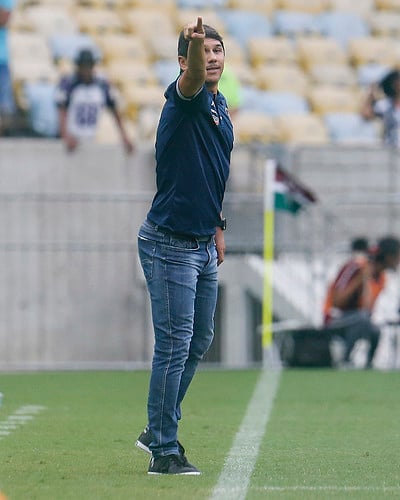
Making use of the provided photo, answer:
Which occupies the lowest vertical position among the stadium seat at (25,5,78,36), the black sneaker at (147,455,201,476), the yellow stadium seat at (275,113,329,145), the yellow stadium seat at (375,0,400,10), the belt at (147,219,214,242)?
the black sneaker at (147,455,201,476)

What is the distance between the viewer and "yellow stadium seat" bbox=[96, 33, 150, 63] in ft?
69.8

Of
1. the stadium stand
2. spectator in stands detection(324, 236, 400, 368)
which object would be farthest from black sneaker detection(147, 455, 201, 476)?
the stadium stand

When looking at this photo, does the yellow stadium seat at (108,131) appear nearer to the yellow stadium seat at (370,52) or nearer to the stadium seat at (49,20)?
the stadium seat at (49,20)

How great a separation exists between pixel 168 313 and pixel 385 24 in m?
19.3

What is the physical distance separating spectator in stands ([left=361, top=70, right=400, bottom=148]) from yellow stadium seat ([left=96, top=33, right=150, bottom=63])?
5143mm

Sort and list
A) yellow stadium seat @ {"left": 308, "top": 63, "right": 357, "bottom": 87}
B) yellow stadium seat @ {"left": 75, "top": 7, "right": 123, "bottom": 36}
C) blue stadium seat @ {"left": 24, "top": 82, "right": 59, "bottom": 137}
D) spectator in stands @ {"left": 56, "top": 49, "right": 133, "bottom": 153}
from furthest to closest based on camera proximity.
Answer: yellow stadium seat @ {"left": 308, "top": 63, "right": 357, "bottom": 87} → yellow stadium seat @ {"left": 75, "top": 7, "right": 123, "bottom": 36} → blue stadium seat @ {"left": 24, "top": 82, "right": 59, "bottom": 137} → spectator in stands @ {"left": 56, "top": 49, "right": 133, "bottom": 153}

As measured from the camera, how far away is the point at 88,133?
16234mm

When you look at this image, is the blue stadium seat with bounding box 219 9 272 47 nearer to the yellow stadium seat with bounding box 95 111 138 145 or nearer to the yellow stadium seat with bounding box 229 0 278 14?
the yellow stadium seat with bounding box 229 0 278 14

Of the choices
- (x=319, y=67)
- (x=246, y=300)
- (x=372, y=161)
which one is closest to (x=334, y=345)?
(x=246, y=300)

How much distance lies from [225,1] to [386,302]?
8.40 meters

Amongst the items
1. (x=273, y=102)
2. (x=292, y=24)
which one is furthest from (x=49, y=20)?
(x=292, y=24)

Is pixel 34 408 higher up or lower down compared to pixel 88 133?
lower down

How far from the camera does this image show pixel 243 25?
2339cm

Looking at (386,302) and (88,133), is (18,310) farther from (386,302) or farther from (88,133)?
(386,302)
